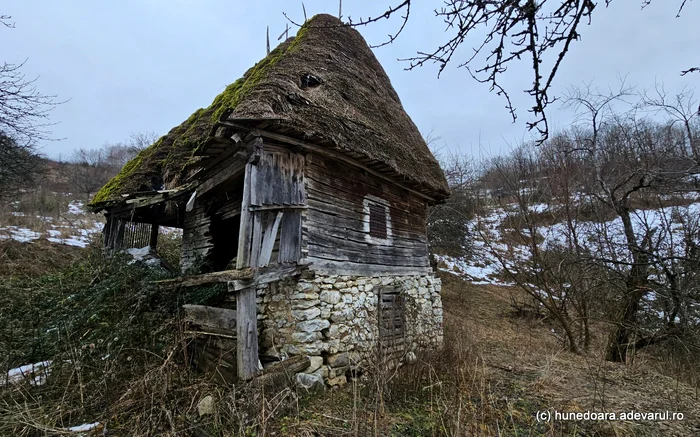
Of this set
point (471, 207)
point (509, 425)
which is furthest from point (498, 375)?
point (471, 207)

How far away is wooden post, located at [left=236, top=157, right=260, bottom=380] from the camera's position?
456cm

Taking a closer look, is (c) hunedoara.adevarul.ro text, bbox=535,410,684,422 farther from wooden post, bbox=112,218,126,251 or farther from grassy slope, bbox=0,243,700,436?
wooden post, bbox=112,218,126,251

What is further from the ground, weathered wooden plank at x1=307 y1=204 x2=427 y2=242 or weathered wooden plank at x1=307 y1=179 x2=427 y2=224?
weathered wooden plank at x1=307 y1=179 x2=427 y2=224

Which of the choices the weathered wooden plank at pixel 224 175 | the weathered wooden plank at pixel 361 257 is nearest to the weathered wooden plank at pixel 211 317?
the weathered wooden plank at pixel 361 257

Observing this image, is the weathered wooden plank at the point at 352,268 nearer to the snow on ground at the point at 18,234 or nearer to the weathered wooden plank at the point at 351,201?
the weathered wooden plank at the point at 351,201

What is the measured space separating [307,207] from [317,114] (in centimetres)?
146

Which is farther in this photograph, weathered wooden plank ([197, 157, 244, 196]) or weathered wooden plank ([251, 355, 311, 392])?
weathered wooden plank ([197, 157, 244, 196])

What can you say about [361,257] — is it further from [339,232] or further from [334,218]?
[334,218]

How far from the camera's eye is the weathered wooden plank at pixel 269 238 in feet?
16.5

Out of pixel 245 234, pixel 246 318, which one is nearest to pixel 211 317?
pixel 246 318

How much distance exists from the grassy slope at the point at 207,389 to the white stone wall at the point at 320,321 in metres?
0.45

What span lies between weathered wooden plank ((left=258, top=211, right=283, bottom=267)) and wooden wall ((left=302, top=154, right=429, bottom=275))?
47cm

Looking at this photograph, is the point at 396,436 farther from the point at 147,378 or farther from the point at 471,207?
the point at 471,207

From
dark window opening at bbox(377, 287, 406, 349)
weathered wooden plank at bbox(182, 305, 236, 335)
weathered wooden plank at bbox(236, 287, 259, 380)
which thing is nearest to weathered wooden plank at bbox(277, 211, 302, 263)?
weathered wooden plank at bbox(236, 287, 259, 380)
